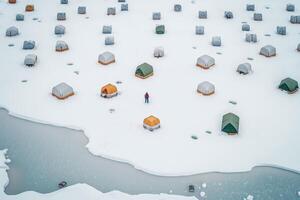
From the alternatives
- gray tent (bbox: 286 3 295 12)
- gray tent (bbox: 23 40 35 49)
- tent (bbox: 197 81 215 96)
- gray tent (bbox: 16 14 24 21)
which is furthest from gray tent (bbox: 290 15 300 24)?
gray tent (bbox: 16 14 24 21)

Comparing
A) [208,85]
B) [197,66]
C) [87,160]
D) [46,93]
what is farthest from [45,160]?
[197,66]

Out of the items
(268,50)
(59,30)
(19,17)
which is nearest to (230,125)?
(268,50)

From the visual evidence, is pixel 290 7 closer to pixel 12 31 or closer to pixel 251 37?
pixel 251 37

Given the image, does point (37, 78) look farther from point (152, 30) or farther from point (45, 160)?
point (152, 30)

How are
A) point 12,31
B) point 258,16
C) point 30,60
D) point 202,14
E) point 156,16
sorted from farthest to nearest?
point 202,14 < point 156,16 < point 258,16 < point 12,31 < point 30,60

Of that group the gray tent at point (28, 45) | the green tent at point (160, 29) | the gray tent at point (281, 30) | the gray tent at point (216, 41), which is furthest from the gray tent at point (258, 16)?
the gray tent at point (28, 45)

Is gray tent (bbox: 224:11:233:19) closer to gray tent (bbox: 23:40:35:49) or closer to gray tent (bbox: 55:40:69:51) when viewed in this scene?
gray tent (bbox: 55:40:69:51)
